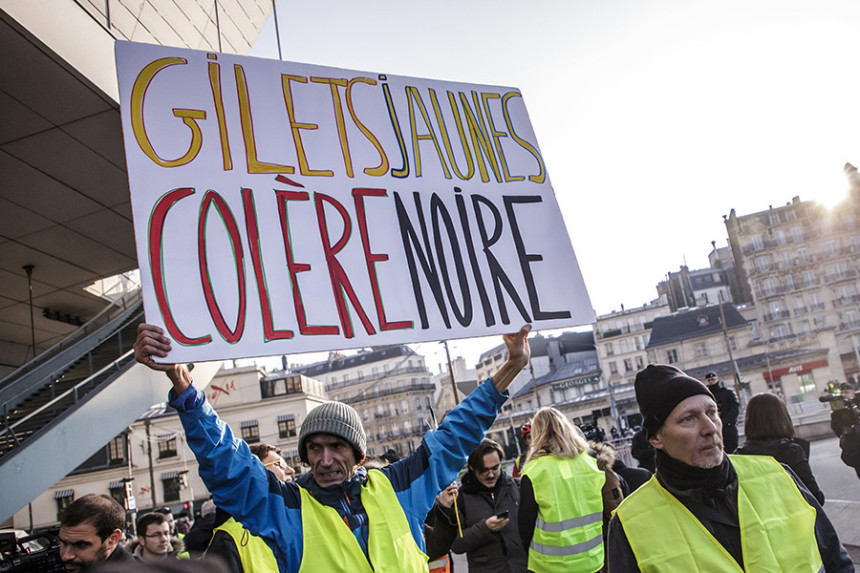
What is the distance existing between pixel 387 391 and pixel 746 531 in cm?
7909

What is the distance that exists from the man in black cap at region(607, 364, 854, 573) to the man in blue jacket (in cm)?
71

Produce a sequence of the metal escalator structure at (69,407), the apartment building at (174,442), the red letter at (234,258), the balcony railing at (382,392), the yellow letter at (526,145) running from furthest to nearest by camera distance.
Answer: the balcony railing at (382,392)
the apartment building at (174,442)
the metal escalator structure at (69,407)
the yellow letter at (526,145)
the red letter at (234,258)

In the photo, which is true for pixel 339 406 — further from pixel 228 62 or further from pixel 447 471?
pixel 228 62

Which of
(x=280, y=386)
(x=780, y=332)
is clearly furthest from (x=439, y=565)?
(x=780, y=332)

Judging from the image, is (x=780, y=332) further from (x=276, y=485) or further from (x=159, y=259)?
(x=159, y=259)

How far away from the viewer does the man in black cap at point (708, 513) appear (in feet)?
7.17

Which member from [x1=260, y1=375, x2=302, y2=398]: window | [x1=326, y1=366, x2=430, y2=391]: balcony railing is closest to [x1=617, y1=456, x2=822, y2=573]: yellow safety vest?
[x1=260, y1=375, x2=302, y2=398]: window

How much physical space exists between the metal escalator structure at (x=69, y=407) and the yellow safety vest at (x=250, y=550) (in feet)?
21.9

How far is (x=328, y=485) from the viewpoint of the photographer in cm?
241

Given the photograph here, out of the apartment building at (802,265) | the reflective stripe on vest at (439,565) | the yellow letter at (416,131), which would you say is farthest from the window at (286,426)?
the yellow letter at (416,131)

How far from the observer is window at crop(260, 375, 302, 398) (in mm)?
→ 51625

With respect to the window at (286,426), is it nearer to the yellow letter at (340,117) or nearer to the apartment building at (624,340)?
the apartment building at (624,340)

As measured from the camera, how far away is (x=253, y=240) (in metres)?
2.63

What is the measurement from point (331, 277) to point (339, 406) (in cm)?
54
